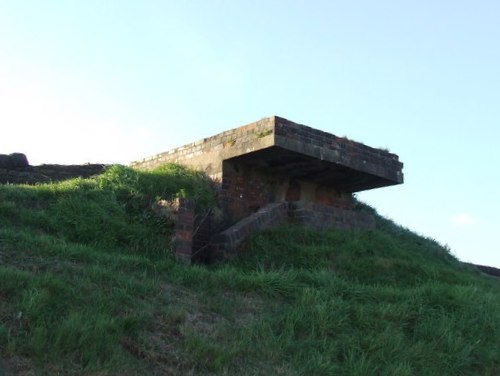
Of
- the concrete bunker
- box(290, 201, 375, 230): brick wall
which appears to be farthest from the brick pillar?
box(290, 201, 375, 230): brick wall

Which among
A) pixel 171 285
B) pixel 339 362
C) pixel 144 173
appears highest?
pixel 144 173

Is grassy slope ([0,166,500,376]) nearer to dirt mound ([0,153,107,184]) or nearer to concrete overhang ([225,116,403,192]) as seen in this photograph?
concrete overhang ([225,116,403,192])

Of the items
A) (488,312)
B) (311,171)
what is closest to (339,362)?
(488,312)

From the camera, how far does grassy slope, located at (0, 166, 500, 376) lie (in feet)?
14.4

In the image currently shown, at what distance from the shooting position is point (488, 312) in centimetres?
658

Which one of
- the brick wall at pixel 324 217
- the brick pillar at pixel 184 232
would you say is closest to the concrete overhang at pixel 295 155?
the brick wall at pixel 324 217

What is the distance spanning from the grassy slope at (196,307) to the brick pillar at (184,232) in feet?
0.63

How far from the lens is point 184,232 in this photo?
24.6 feet

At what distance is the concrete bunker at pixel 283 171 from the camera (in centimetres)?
912

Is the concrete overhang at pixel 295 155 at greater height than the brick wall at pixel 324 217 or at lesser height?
greater

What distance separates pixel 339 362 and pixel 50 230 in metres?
3.99

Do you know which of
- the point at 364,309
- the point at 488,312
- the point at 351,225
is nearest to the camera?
the point at 364,309

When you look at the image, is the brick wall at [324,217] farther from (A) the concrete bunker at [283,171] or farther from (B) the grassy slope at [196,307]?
(B) the grassy slope at [196,307]

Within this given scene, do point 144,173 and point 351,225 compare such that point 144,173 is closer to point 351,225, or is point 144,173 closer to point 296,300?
point 351,225
